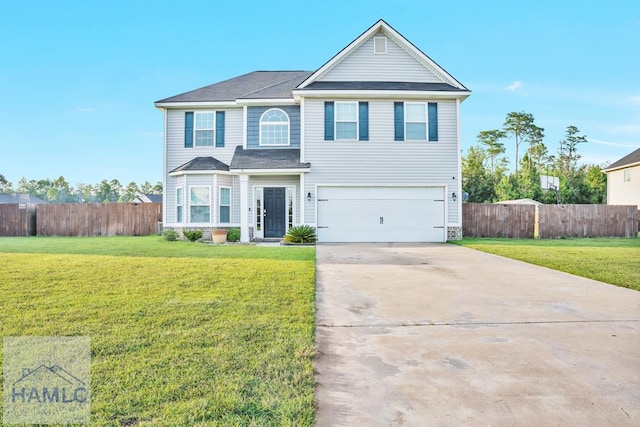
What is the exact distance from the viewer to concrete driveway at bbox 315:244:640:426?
238 cm

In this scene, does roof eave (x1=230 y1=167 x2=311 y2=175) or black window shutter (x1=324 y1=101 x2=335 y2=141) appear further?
black window shutter (x1=324 y1=101 x2=335 y2=141)

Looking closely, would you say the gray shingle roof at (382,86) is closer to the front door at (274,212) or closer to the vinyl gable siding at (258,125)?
the vinyl gable siding at (258,125)

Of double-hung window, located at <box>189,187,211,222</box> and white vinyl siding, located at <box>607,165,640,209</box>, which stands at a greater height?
white vinyl siding, located at <box>607,165,640,209</box>

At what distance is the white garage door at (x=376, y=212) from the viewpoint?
46.7 ft

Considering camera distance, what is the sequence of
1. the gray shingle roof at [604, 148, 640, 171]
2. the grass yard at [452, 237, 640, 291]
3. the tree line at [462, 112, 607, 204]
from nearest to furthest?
the grass yard at [452, 237, 640, 291], the gray shingle roof at [604, 148, 640, 171], the tree line at [462, 112, 607, 204]

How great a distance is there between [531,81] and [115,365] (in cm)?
3046

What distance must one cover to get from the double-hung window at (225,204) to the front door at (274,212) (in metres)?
1.54

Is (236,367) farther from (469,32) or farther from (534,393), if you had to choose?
(469,32)

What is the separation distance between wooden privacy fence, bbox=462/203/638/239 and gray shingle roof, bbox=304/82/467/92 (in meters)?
5.42

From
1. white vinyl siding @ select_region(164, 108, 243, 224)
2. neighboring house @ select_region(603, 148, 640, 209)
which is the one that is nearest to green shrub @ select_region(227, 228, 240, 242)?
white vinyl siding @ select_region(164, 108, 243, 224)

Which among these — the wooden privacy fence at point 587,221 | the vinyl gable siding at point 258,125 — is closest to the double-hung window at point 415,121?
the vinyl gable siding at point 258,125

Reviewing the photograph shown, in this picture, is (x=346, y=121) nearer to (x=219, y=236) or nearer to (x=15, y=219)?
(x=219, y=236)

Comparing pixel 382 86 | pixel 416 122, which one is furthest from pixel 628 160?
pixel 382 86

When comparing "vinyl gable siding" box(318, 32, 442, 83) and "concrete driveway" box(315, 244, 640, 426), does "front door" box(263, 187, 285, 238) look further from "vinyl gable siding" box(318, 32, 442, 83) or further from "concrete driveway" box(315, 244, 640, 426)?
"concrete driveway" box(315, 244, 640, 426)
